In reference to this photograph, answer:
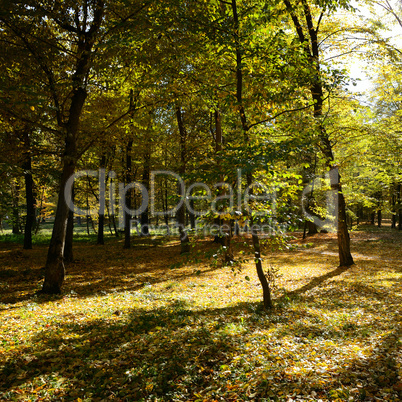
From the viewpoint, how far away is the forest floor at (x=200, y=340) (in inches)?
142

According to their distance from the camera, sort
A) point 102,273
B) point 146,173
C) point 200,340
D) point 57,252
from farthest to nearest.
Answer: point 146,173, point 102,273, point 57,252, point 200,340

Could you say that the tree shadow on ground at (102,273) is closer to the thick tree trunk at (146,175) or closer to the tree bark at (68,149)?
the tree bark at (68,149)

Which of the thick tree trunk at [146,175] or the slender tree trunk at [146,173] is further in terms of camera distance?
the thick tree trunk at [146,175]

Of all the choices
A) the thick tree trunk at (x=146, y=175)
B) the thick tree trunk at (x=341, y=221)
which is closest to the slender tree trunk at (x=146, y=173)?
the thick tree trunk at (x=146, y=175)

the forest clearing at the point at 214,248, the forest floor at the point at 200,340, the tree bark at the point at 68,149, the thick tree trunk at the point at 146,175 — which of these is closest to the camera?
the forest floor at the point at 200,340

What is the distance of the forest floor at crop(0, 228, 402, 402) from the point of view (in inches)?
142

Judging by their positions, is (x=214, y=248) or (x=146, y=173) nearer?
(x=214, y=248)

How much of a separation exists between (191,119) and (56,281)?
43.5 ft

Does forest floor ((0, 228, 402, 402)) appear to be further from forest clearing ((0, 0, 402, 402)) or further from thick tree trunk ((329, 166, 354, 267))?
thick tree trunk ((329, 166, 354, 267))

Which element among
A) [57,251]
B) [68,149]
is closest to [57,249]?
[57,251]

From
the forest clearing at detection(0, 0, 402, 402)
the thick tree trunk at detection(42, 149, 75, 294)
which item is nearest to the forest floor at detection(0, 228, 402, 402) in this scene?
the forest clearing at detection(0, 0, 402, 402)

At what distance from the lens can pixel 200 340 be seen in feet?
16.4

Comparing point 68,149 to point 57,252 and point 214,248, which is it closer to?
point 57,252

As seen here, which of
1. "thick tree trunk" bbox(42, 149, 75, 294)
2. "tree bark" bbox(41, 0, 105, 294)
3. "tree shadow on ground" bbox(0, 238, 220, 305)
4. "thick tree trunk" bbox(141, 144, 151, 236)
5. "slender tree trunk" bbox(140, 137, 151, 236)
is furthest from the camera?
"thick tree trunk" bbox(141, 144, 151, 236)
